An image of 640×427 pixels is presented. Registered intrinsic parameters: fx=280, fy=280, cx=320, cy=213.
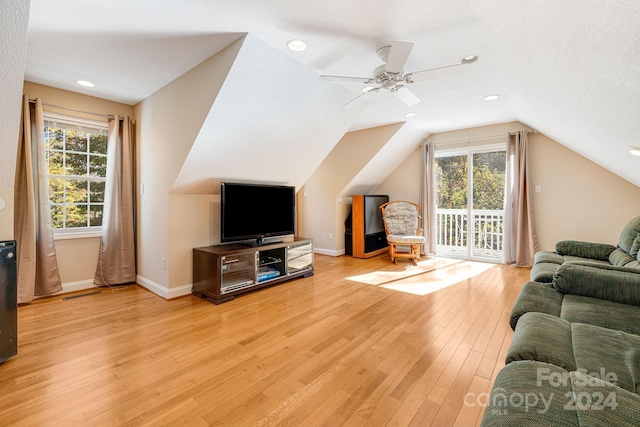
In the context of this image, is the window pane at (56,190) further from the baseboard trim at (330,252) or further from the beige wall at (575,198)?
the beige wall at (575,198)

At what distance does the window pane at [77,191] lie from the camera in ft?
11.3

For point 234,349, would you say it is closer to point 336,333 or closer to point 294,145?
point 336,333

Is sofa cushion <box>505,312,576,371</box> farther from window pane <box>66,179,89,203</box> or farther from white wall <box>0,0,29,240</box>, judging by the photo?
window pane <box>66,179,89,203</box>

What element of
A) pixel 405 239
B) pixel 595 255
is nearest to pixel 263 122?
pixel 405 239

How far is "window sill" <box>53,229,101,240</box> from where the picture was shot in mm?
3305

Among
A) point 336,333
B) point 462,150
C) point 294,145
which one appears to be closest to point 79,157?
point 294,145

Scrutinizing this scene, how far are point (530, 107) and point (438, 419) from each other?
11.5 feet

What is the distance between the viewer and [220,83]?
245 centimetres

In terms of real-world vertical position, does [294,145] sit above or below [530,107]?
below

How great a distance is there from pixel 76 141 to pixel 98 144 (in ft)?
0.71

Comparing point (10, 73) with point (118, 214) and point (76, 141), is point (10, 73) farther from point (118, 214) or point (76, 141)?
point (118, 214)

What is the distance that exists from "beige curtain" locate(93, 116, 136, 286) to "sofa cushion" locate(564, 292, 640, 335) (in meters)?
4.41

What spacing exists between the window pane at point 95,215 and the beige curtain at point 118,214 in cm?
21

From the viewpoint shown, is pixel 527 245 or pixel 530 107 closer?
pixel 530 107
